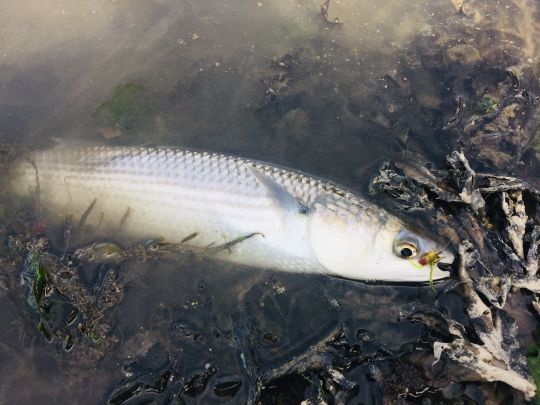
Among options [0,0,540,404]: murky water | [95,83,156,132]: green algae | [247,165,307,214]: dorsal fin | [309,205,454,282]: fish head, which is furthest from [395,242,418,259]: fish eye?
[95,83,156,132]: green algae

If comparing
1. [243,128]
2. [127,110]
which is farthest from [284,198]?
[127,110]

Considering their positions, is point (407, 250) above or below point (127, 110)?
below

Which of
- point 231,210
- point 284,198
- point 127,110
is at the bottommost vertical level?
point 231,210

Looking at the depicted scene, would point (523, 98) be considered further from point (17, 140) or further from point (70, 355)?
point (17, 140)

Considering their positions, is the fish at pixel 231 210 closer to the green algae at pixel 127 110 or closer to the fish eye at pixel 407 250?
the fish eye at pixel 407 250

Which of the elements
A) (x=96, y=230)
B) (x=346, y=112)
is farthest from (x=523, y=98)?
(x=96, y=230)

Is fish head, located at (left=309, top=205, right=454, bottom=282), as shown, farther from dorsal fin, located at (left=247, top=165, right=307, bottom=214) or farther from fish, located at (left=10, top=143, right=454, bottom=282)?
dorsal fin, located at (left=247, top=165, right=307, bottom=214)

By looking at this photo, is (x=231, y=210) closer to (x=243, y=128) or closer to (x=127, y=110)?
(x=243, y=128)
